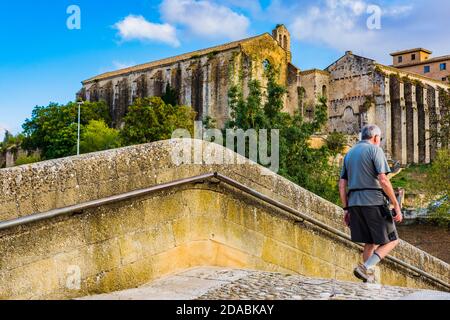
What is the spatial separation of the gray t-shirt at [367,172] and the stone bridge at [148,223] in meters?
1.08

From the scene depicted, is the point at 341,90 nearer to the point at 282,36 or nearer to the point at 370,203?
the point at 282,36

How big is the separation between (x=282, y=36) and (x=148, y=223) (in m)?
79.7

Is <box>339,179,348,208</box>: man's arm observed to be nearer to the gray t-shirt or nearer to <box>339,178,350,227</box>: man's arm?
<box>339,178,350,227</box>: man's arm

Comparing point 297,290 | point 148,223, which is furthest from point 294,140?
point 297,290

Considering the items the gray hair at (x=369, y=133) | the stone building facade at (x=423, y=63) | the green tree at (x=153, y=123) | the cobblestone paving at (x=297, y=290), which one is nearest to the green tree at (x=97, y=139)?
the green tree at (x=153, y=123)

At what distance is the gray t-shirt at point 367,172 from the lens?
581 centimetres

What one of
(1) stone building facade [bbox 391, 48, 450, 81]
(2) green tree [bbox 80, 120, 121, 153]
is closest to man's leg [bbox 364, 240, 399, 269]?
(2) green tree [bbox 80, 120, 121, 153]

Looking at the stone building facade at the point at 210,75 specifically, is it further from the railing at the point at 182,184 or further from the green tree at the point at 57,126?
the railing at the point at 182,184

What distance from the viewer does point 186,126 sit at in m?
55.8

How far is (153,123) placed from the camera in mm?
55594

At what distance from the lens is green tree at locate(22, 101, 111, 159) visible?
74625mm

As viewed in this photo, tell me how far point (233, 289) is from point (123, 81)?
3390 inches

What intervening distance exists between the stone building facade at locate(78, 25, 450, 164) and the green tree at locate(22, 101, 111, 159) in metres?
6.10
